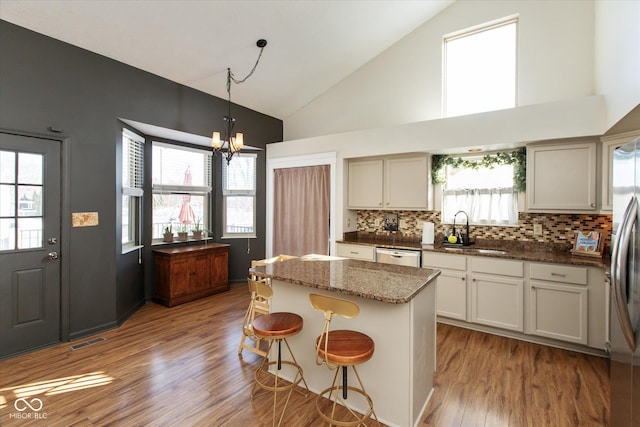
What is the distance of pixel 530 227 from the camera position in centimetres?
363

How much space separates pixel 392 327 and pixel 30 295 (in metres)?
3.44

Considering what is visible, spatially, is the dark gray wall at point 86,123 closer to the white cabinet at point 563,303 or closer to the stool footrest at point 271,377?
the stool footrest at point 271,377

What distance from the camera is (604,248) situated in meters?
3.18

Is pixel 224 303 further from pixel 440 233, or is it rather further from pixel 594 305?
pixel 594 305

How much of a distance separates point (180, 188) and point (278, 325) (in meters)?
3.50

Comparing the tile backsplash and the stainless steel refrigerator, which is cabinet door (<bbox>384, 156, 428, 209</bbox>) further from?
the stainless steel refrigerator

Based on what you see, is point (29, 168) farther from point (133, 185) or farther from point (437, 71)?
point (437, 71)

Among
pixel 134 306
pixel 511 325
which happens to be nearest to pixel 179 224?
pixel 134 306

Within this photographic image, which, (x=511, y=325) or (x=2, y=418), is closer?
(x=2, y=418)

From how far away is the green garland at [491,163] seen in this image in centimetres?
354

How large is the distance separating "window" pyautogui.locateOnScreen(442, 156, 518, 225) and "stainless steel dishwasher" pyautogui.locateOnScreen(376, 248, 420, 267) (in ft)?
2.70

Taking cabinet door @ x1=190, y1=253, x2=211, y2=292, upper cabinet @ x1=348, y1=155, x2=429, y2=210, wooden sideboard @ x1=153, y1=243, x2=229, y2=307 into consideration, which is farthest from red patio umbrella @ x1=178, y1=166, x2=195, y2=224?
upper cabinet @ x1=348, y1=155, x2=429, y2=210

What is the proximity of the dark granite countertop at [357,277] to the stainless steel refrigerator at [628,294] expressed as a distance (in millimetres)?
965

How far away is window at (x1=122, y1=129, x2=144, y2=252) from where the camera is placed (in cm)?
393
